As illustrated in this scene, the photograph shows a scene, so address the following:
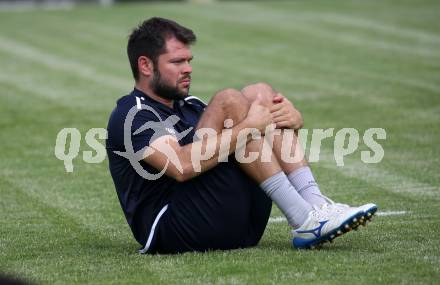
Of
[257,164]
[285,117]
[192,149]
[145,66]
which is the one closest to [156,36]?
[145,66]

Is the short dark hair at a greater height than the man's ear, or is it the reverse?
the short dark hair

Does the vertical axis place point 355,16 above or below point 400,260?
below

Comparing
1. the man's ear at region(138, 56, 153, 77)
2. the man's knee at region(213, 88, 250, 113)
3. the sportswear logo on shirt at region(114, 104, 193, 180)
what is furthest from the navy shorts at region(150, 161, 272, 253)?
the man's ear at region(138, 56, 153, 77)

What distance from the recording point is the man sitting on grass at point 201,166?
6375 millimetres

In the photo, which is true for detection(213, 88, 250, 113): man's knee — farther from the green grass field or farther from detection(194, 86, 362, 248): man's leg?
the green grass field

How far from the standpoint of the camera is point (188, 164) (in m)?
6.27

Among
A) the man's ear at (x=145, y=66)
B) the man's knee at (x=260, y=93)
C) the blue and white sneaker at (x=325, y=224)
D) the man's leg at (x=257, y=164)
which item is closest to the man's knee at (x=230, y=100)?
the man's leg at (x=257, y=164)

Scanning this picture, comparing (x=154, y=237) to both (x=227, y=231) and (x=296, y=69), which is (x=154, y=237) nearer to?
(x=227, y=231)

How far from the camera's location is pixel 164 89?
265 inches

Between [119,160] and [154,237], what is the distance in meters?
0.50

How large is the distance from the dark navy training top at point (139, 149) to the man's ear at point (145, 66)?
0.13 m

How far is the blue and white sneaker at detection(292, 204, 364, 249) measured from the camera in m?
6.32

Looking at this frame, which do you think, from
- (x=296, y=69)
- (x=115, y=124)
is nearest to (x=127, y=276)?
(x=115, y=124)

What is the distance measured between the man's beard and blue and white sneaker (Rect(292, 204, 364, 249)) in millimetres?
1055
